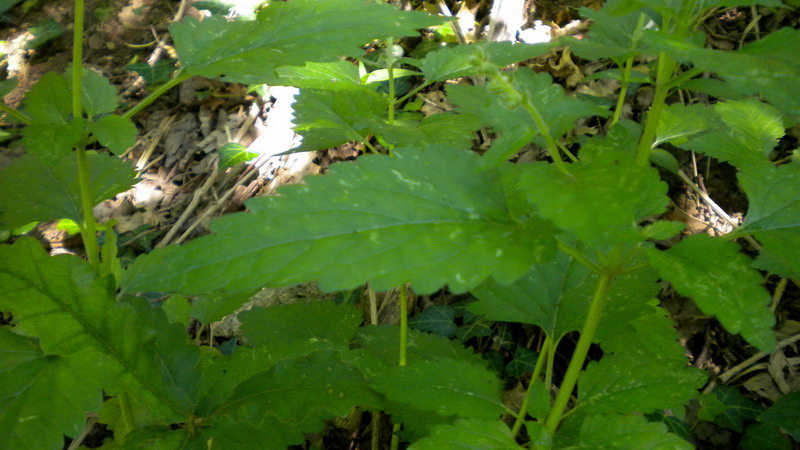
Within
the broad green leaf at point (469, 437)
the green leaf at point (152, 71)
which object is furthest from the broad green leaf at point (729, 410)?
the green leaf at point (152, 71)

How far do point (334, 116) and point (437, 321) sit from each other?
1011mm

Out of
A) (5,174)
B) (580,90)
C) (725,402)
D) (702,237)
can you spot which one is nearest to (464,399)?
(702,237)

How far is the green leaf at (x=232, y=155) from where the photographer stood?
3.24 metres

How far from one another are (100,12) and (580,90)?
4127mm

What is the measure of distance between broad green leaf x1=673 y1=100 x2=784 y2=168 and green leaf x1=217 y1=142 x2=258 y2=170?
2313 mm

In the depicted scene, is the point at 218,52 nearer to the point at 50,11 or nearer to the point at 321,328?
the point at 321,328

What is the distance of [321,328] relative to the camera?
6.24 ft

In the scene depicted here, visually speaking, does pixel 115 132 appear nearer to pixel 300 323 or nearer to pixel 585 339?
pixel 300 323

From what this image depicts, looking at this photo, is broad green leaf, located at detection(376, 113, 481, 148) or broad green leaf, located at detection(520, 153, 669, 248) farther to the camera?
broad green leaf, located at detection(376, 113, 481, 148)

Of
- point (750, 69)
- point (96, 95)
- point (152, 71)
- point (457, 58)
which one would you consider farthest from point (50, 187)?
point (152, 71)

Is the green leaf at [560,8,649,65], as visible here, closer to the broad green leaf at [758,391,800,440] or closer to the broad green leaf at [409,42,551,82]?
the broad green leaf at [409,42,551,82]

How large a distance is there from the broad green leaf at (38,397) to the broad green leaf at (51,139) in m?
0.44

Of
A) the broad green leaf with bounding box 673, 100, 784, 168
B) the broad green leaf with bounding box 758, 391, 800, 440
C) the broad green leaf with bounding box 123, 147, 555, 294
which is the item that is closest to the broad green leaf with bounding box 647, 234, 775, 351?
the broad green leaf with bounding box 123, 147, 555, 294

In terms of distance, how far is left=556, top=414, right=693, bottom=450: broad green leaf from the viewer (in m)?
1.08
